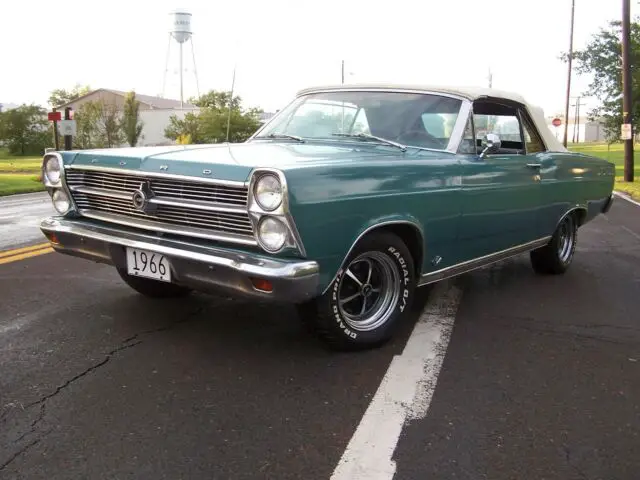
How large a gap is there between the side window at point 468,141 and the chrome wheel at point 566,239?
1.97 m

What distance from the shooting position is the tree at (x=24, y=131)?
46031mm

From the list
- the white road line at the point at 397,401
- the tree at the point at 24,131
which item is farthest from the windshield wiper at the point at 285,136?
the tree at the point at 24,131

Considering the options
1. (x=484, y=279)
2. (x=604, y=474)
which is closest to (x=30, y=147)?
(x=484, y=279)

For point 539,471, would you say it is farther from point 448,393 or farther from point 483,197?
point 483,197

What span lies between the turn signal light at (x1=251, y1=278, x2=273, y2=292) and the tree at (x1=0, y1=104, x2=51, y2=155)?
Answer: 47.6 m

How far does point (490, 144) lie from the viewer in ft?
14.9

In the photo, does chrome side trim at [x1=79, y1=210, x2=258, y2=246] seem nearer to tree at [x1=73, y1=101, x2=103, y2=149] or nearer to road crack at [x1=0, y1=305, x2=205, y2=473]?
road crack at [x1=0, y1=305, x2=205, y2=473]

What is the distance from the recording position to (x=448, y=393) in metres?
3.24

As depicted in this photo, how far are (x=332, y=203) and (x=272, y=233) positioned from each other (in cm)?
36

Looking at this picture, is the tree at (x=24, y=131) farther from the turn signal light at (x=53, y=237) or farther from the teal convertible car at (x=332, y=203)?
the teal convertible car at (x=332, y=203)

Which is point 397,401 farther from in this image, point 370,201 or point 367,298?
point 370,201

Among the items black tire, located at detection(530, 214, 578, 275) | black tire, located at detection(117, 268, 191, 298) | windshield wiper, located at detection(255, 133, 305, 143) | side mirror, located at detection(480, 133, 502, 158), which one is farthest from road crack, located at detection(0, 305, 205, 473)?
black tire, located at detection(530, 214, 578, 275)

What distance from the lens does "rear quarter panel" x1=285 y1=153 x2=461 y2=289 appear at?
3205mm

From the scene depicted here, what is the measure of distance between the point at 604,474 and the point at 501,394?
0.78 meters
